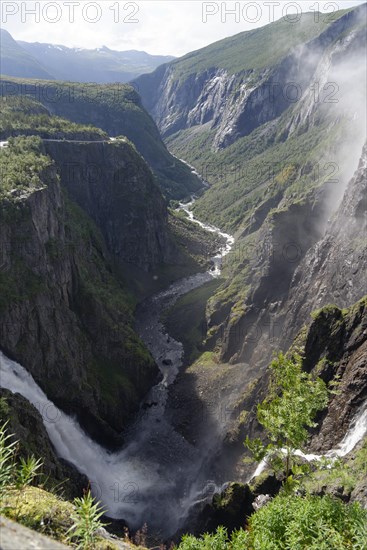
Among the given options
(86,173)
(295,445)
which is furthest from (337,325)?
(86,173)

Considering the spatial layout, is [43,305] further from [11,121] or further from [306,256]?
[11,121]

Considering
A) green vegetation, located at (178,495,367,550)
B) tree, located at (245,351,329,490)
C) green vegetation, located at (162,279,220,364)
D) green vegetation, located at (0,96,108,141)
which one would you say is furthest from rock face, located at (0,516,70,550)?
green vegetation, located at (0,96,108,141)

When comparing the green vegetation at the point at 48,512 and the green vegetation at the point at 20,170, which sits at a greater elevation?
the green vegetation at the point at 20,170

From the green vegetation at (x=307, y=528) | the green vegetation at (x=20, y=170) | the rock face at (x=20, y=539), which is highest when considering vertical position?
the green vegetation at (x=20, y=170)

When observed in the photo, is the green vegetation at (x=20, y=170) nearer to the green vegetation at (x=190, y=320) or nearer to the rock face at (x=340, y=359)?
the green vegetation at (x=190, y=320)

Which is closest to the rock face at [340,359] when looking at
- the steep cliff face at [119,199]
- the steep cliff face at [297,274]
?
the steep cliff face at [297,274]

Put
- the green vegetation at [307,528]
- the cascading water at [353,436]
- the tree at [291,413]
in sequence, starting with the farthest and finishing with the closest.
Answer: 1. the cascading water at [353,436]
2. the tree at [291,413]
3. the green vegetation at [307,528]

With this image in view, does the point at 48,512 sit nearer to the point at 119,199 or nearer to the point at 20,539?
the point at 20,539
